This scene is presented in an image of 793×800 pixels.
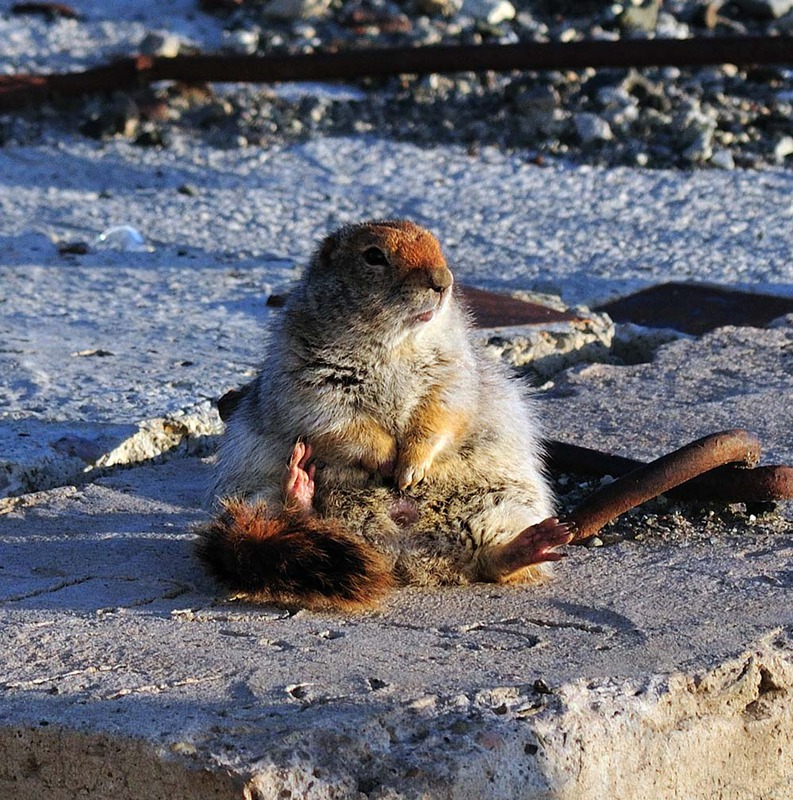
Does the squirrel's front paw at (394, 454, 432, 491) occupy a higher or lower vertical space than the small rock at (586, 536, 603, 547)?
higher

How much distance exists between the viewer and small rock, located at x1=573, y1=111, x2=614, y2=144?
6508mm

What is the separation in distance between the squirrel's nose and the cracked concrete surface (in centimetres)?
64

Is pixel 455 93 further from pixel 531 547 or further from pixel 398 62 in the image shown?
pixel 531 547

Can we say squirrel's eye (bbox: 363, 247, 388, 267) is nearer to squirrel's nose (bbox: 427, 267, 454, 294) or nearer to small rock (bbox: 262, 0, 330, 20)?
squirrel's nose (bbox: 427, 267, 454, 294)

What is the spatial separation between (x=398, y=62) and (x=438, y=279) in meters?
3.87

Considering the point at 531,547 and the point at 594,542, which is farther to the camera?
the point at 594,542

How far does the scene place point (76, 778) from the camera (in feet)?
7.06

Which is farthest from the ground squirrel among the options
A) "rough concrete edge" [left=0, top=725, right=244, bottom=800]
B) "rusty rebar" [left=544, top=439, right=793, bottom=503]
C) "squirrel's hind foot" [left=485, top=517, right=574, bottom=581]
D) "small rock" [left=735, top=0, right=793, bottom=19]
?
"small rock" [left=735, top=0, right=793, bottom=19]

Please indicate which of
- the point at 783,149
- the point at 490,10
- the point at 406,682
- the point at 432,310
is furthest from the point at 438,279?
the point at 490,10

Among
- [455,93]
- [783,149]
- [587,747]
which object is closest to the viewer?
[587,747]

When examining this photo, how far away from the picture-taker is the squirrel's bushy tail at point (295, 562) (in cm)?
271

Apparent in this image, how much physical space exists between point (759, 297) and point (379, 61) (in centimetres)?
253

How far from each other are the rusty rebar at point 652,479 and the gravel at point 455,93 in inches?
135

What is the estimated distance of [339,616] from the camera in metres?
2.75
